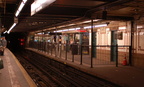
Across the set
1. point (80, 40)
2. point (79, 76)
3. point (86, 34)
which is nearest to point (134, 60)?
point (79, 76)

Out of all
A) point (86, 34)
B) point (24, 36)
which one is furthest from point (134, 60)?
point (24, 36)

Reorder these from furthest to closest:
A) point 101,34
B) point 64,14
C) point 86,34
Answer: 1. point 86,34
2. point 101,34
3. point 64,14

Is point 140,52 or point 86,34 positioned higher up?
point 86,34

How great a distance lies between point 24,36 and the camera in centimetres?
3741

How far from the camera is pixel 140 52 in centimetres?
1049

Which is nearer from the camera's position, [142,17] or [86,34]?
[142,17]

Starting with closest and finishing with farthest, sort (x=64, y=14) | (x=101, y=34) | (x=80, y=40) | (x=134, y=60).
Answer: (x=134, y=60)
(x=64, y=14)
(x=101, y=34)
(x=80, y=40)

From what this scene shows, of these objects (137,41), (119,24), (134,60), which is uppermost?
(119,24)

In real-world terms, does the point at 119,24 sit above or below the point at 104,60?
above

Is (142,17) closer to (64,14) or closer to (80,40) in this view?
(64,14)

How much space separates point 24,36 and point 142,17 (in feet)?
98.5

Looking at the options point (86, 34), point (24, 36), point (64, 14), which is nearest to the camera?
point (64, 14)

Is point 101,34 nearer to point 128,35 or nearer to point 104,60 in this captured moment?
point 104,60

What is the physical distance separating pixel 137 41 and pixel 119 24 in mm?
1860
